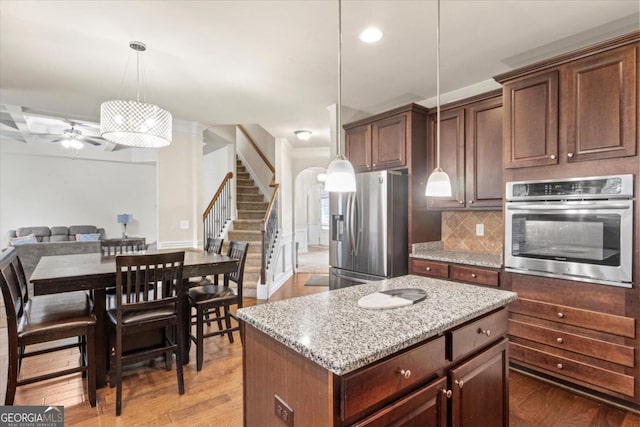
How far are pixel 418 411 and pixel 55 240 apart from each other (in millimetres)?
8948

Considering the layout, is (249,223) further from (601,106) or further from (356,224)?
(601,106)

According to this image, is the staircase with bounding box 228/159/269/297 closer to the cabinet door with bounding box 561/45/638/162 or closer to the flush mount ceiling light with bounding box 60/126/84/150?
the flush mount ceiling light with bounding box 60/126/84/150

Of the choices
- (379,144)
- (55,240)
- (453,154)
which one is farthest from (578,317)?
(55,240)

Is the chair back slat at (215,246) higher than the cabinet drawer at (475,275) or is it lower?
higher

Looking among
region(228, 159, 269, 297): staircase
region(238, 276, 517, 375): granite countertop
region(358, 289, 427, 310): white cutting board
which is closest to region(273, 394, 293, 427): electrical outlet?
region(238, 276, 517, 375): granite countertop

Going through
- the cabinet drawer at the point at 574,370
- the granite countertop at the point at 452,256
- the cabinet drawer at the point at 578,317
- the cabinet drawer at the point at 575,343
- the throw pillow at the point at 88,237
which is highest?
the granite countertop at the point at 452,256

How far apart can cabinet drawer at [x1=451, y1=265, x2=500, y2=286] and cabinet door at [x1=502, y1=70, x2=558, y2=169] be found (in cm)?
91

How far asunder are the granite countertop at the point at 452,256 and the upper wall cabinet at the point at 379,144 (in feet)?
3.06

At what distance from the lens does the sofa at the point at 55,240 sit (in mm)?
4750

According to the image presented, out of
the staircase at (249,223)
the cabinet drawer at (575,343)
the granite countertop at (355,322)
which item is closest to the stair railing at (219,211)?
the staircase at (249,223)

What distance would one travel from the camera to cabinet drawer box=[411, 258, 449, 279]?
3.08 meters

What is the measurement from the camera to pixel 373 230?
3.40m

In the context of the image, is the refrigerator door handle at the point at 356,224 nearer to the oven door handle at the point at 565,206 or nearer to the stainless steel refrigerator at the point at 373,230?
the stainless steel refrigerator at the point at 373,230

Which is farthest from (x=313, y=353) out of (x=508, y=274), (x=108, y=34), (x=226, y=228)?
(x=226, y=228)
